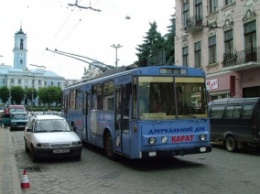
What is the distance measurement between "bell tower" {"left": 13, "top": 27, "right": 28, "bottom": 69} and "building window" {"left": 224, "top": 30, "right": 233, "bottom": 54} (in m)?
112

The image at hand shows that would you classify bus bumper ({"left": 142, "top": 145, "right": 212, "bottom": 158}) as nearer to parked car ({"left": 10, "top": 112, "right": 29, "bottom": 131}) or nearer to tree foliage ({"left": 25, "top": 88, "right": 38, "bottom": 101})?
parked car ({"left": 10, "top": 112, "right": 29, "bottom": 131})

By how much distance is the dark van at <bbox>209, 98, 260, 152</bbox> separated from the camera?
48.0 ft

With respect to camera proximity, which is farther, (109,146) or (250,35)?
(250,35)

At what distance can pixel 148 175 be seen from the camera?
10492 mm

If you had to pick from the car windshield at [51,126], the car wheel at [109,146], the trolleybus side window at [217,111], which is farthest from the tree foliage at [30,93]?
the car wheel at [109,146]

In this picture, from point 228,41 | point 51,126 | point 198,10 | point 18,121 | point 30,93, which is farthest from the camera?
point 30,93

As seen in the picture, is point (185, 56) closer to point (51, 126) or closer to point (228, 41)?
point (228, 41)

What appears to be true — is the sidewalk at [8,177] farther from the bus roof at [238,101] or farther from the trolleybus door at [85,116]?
the bus roof at [238,101]

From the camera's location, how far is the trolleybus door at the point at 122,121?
462 inches

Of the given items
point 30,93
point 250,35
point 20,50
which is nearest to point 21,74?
point 20,50

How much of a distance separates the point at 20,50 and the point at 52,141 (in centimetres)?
13285

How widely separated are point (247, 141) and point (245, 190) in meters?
6.80

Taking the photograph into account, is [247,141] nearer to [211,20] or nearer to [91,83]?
[91,83]

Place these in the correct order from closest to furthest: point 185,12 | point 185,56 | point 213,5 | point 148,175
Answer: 1. point 148,175
2. point 213,5
3. point 185,12
4. point 185,56
